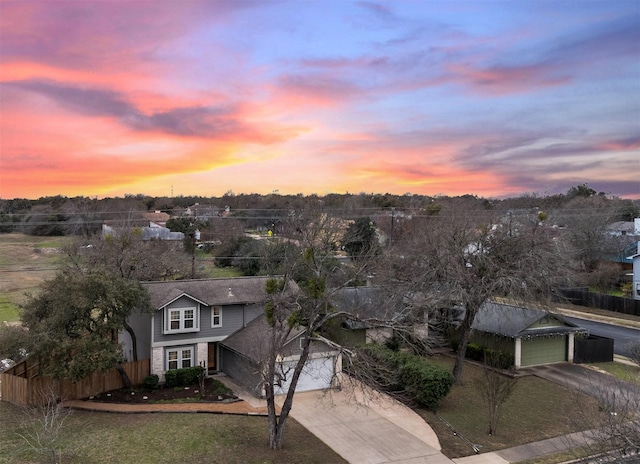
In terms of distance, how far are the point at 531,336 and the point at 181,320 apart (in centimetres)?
1874

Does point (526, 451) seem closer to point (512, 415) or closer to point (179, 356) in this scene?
point (512, 415)

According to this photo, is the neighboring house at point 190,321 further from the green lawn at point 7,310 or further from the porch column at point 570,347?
the porch column at point 570,347

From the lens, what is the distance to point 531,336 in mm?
26469

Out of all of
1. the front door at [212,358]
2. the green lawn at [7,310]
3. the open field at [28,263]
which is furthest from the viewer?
the open field at [28,263]

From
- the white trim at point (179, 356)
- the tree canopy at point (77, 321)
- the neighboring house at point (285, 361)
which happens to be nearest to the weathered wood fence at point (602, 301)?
the neighboring house at point (285, 361)

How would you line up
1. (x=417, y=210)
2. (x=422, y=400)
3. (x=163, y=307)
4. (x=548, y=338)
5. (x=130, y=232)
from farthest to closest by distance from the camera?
1. (x=417, y=210)
2. (x=130, y=232)
3. (x=548, y=338)
4. (x=163, y=307)
5. (x=422, y=400)

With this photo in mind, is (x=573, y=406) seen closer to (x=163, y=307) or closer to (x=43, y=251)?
(x=163, y=307)

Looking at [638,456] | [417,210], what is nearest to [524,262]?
[638,456]

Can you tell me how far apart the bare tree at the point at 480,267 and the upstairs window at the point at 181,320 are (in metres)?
12.0

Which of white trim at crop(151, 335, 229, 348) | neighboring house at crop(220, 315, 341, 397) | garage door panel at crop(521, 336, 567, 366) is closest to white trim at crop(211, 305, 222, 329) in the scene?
white trim at crop(151, 335, 229, 348)

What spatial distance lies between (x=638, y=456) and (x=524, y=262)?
50.1 ft

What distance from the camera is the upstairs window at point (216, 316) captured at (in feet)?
83.3

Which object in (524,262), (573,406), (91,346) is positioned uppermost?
(524,262)

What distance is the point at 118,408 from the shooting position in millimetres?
19609
